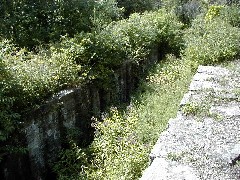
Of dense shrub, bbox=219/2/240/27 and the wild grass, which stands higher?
dense shrub, bbox=219/2/240/27

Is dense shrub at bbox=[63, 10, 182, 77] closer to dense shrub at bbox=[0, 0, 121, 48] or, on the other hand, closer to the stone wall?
the stone wall

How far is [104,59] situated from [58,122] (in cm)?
160

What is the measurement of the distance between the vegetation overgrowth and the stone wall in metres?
0.18

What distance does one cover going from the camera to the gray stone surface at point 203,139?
147 inches

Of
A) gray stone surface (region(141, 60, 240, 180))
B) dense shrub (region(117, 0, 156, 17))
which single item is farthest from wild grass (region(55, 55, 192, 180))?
dense shrub (region(117, 0, 156, 17))

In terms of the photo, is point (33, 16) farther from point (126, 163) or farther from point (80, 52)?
point (126, 163)

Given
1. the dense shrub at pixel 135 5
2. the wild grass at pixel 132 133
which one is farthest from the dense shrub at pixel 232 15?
the dense shrub at pixel 135 5

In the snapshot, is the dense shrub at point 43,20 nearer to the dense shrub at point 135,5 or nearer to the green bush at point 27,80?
the green bush at point 27,80

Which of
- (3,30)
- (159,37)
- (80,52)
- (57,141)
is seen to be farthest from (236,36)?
(3,30)

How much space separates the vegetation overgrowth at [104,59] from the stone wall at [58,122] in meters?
0.18

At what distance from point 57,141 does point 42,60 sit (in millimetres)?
1321

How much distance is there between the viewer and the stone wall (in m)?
5.25

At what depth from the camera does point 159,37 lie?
9.19 meters

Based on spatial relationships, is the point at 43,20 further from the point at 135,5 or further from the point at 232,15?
the point at 232,15
